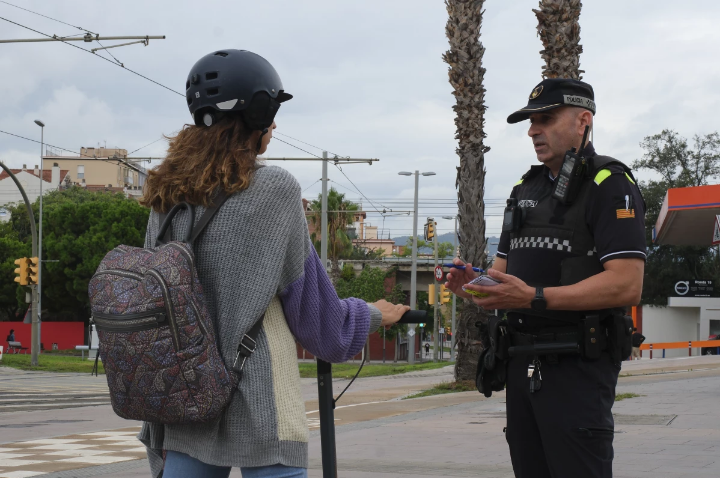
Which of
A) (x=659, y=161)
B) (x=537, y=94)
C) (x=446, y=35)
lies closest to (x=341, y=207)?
(x=659, y=161)

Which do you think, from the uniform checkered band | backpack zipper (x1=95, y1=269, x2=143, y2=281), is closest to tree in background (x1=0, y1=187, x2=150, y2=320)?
the uniform checkered band

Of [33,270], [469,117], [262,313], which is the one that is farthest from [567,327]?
[33,270]

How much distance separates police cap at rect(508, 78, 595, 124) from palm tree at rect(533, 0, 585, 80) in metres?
9.77

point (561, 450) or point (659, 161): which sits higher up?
point (659, 161)

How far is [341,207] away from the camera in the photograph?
4925 centimetres

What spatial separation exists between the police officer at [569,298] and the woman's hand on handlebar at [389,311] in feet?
0.83

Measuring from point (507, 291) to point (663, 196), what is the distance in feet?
191

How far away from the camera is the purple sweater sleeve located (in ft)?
8.32

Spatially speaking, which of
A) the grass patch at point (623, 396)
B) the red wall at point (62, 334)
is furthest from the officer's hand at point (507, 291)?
the red wall at point (62, 334)

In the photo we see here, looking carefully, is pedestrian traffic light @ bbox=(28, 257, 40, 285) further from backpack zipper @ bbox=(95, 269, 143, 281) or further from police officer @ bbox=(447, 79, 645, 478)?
backpack zipper @ bbox=(95, 269, 143, 281)

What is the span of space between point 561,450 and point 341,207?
153 feet

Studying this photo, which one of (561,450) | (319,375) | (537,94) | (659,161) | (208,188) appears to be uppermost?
(659,161)

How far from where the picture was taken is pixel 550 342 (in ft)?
9.68

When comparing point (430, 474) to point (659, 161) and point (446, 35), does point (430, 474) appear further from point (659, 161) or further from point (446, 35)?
point (659, 161)
